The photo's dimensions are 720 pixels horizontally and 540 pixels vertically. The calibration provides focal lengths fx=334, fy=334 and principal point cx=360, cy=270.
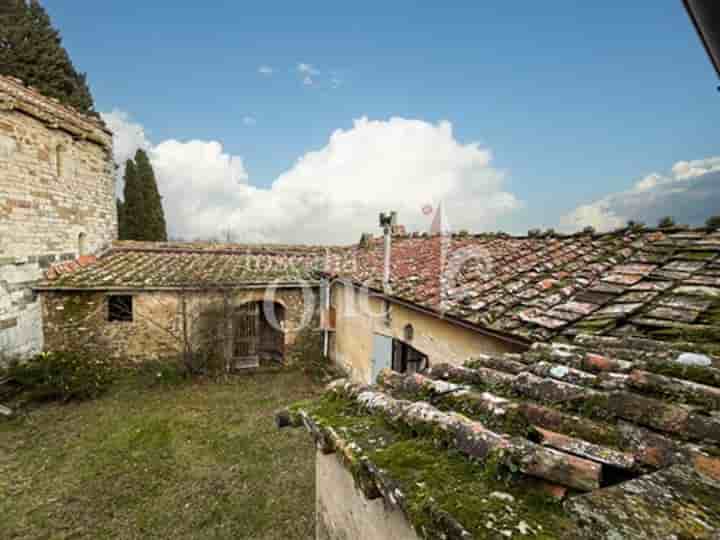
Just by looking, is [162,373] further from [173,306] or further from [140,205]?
[140,205]

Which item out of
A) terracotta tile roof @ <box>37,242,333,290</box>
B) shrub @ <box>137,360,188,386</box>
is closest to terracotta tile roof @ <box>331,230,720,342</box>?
terracotta tile roof @ <box>37,242,333,290</box>

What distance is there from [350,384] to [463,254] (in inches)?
196

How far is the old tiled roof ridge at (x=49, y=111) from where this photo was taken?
779 centimetres

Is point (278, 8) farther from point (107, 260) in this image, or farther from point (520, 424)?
point (520, 424)

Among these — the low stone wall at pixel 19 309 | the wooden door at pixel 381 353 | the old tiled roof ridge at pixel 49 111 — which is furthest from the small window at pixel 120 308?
the wooden door at pixel 381 353

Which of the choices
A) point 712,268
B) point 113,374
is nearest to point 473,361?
point 712,268

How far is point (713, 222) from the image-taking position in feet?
14.0

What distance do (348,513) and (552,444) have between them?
1.50 meters

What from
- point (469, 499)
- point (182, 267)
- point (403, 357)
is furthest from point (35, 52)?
point (469, 499)

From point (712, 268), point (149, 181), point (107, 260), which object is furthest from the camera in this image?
point (149, 181)

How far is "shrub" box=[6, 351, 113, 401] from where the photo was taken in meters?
7.73

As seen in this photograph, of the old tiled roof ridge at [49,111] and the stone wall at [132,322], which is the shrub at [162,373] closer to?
the stone wall at [132,322]

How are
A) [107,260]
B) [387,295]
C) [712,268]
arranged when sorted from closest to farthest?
[712,268] < [387,295] < [107,260]

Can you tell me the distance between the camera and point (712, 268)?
3.34m
